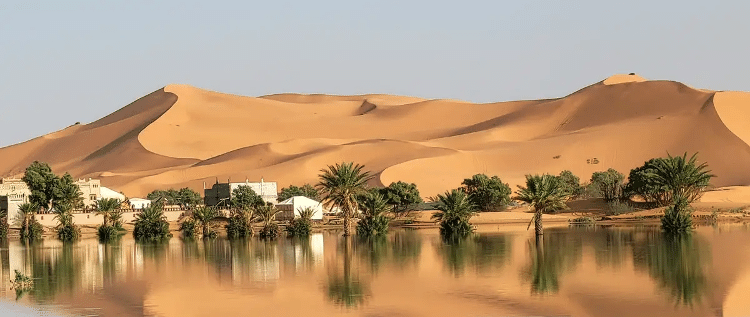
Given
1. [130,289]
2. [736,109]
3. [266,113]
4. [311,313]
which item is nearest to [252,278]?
[130,289]

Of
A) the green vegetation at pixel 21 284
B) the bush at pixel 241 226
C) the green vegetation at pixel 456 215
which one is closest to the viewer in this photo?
the green vegetation at pixel 21 284

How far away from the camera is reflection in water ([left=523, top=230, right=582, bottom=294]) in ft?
93.3

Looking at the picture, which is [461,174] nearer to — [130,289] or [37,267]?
[37,267]

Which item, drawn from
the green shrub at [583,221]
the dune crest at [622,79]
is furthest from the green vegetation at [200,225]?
the dune crest at [622,79]

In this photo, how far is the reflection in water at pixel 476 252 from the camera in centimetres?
3393

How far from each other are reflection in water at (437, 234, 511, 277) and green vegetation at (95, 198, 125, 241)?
16691 millimetres

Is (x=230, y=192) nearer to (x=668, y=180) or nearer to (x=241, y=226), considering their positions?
(x=241, y=226)

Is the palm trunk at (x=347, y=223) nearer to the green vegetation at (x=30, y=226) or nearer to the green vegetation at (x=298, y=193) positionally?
the green vegetation at (x=30, y=226)

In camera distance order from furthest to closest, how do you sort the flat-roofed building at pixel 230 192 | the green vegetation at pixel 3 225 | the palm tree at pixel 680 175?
the flat-roofed building at pixel 230 192, the green vegetation at pixel 3 225, the palm tree at pixel 680 175

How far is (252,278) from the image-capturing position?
31.4 meters

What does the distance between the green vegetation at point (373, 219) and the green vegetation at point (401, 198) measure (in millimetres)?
→ 14143

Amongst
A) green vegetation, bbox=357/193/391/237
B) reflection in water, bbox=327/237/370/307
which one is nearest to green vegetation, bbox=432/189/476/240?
green vegetation, bbox=357/193/391/237

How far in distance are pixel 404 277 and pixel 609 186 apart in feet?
136

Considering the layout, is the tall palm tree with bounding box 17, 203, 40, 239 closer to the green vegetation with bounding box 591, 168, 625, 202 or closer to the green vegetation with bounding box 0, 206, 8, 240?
the green vegetation with bounding box 0, 206, 8, 240
